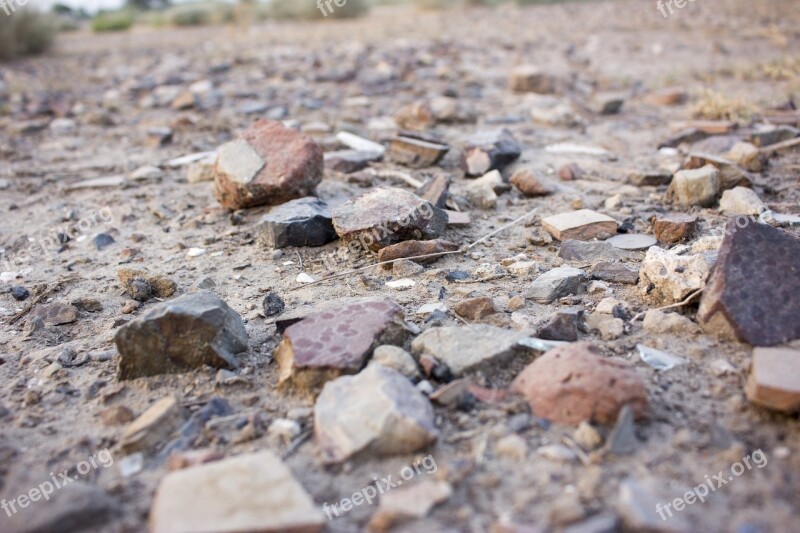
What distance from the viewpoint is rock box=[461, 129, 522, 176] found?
13.2ft

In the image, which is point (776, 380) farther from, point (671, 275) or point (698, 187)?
point (698, 187)

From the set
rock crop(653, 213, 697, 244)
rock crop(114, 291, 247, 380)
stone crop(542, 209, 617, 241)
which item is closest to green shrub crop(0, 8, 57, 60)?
rock crop(114, 291, 247, 380)

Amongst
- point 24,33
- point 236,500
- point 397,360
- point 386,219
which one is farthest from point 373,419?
point 24,33

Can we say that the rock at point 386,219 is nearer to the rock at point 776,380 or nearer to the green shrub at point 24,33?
the rock at point 776,380

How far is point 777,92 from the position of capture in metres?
5.65

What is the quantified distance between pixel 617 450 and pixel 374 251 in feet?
5.12

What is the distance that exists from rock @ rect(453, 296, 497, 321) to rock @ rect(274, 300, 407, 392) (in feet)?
0.93

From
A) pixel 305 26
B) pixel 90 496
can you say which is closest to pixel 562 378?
pixel 90 496

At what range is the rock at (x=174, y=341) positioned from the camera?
7.13 feet

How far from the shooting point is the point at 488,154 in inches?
159

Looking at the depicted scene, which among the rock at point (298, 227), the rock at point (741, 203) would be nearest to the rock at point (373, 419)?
the rock at point (298, 227)

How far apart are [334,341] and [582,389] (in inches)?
31.7

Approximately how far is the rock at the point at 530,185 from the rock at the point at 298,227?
1204 millimetres

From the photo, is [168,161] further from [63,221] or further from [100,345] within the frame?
[100,345]
